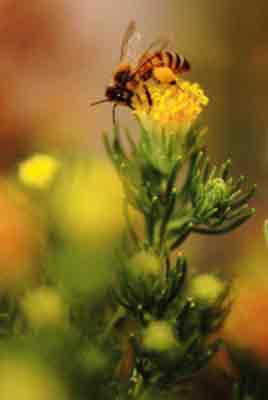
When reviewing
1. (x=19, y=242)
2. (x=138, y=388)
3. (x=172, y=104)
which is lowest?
(x=138, y=388)

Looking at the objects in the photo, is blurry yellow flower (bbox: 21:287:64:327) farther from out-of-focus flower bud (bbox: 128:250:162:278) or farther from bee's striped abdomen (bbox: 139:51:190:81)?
bee's striped abdomen (bbox: 139:51:190:81)

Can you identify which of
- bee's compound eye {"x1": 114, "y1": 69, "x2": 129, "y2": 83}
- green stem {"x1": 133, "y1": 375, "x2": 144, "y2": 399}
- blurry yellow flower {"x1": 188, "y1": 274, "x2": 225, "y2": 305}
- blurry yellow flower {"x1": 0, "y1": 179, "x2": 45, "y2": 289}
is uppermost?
bee's compound eye {"x1": 114, "y1": 69, "x2": 129, "y2": 83}

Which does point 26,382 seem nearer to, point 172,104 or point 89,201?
point 89,201

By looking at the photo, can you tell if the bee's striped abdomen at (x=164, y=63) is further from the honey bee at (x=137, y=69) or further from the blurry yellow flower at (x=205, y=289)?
the blurry yellow flower at (x=205, y=289)

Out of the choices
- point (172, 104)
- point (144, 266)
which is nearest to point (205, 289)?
point (144, 266)

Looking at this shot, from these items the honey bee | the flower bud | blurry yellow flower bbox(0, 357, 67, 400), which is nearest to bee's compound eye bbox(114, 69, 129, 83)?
the honey bee

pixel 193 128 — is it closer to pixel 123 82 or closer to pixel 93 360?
pixel 123 82

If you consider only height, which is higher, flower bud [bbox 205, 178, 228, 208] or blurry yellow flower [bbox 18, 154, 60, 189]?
blurry yellow flower [bbox 18, 154, 60, 189]
